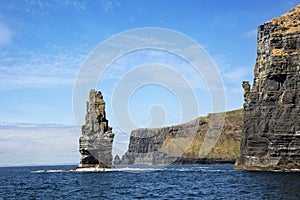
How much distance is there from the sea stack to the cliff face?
4490 cm

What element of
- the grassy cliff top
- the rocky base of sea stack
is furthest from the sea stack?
the grassy cliff top

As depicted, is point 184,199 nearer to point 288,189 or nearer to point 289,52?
point 288,189

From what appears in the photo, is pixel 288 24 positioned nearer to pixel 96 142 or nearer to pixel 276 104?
pixel 276 104

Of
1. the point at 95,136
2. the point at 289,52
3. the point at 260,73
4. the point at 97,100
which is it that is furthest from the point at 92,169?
the point at 289,52

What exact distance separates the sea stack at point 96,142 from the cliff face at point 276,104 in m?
44.9

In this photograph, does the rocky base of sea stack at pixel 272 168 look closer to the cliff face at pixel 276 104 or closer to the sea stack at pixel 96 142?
the cliff face at pixel 276 104

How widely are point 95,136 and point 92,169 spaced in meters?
11.3

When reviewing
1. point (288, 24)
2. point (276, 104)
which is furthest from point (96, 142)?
point (288, 24)

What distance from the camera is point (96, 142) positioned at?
143875 millimetres

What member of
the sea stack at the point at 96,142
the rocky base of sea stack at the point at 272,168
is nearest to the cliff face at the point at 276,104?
the rocky base of sea stack at the point at 272,168

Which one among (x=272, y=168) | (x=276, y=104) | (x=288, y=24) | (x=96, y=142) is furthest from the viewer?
(x=96, y=142)

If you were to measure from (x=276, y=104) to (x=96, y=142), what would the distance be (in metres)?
59.9

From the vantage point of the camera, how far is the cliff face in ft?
387

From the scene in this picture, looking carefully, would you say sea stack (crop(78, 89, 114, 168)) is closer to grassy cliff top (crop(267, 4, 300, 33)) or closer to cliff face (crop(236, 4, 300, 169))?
cliff face (crop(236, 4, 300, 169))
